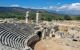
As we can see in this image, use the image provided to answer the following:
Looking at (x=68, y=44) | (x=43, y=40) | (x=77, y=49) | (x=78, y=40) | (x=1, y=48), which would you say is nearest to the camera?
(x=1, y=48)

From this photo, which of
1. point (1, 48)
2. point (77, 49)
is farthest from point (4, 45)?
point (77, 49)

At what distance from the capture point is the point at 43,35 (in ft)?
78.1

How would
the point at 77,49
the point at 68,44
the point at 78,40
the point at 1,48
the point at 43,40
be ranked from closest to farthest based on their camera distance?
1. the point at 1,48
2. the point at 77,49
3. the point at 68,44
4. the point at 78,40
5. the point at 43,40

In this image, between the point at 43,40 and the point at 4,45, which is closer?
the point at 4,45

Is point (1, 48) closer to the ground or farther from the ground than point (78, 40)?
farther from the ground

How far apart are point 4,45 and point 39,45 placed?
33.4 feet

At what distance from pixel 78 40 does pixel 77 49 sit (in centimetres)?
309

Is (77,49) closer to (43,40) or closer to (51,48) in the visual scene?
(51,48)

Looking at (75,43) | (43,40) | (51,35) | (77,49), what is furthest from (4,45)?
(51,35)

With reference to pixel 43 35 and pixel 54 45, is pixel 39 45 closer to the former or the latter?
pixel 54 45

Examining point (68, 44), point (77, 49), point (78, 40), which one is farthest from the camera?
point (78, 40)

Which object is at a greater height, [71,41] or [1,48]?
[1,48]

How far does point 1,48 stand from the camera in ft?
33.3

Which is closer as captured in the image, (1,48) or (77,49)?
(1,48)
